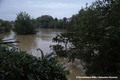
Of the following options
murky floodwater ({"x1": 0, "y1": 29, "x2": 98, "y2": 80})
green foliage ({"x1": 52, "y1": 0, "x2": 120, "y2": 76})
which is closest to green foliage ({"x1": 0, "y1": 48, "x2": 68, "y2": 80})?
murky floodwater ({"x1": 0, "y1": 29, "x2": 98, "y2": 80})

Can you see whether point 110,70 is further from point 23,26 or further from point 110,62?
point 23,26

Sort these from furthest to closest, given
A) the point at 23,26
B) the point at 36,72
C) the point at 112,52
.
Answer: the point at 23,26
the point at 112,52
the point at 36,72

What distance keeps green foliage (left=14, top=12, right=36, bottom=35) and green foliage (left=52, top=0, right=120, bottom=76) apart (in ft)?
71.4

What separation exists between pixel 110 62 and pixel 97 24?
1.52 metres

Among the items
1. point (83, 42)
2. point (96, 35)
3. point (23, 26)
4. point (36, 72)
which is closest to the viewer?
point (36, 72)

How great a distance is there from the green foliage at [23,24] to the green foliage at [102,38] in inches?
856

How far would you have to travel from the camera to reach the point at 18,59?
148 cm

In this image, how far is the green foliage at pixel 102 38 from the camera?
360 cm

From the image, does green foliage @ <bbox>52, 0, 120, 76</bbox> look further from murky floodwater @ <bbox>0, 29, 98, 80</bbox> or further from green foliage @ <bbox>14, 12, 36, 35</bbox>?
green foliage @ <bbox>14, 12, 36, 35</bbox>

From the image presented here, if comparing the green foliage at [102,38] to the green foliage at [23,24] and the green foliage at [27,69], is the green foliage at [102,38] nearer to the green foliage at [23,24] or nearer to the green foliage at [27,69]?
the green foliage at [27,69]

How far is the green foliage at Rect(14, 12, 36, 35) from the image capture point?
24219mm

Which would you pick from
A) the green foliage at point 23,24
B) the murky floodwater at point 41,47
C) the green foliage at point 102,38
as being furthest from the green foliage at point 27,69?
the green foliage at point 23,24

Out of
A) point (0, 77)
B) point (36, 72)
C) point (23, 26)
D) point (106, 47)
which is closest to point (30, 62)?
point (36, 72)

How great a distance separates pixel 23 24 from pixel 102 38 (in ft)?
79.6
